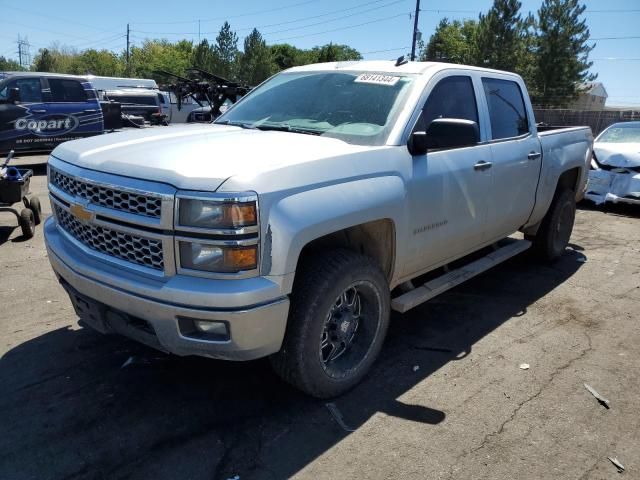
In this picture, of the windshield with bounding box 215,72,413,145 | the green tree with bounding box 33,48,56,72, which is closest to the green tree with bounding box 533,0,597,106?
the windshield with bounding box 215,72,413,145

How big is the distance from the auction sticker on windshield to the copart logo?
10.8 m

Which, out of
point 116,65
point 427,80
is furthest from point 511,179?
point 116,65

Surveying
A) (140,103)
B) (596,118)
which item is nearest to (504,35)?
(596,118)

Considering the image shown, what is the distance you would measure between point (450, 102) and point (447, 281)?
1349 millimetres

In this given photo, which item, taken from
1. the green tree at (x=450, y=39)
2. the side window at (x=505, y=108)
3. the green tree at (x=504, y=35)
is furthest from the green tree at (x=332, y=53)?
the side window at (x=505, y=108)

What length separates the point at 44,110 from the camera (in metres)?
12.3

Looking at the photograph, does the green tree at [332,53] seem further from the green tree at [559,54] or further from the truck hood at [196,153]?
the truck hood at [196,153]

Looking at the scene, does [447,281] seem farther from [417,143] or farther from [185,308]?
[185,308]

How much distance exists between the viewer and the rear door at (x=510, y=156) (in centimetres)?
425

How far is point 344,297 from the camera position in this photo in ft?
10.1

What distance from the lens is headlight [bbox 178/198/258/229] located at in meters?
2.39

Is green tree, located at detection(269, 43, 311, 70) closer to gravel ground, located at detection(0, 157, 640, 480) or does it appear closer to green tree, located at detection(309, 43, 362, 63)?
green tree, located at detection(309, 43, 362, 63)

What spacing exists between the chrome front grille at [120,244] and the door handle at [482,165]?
2410 mm

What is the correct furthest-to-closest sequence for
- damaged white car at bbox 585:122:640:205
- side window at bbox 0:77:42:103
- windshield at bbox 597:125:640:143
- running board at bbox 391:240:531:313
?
side window at bbox 0:77:42:103, windshield at bbox 597:125:640:143, damaged white car at bbox 585:122:640:205, running board at bbox 391:240:531:313
